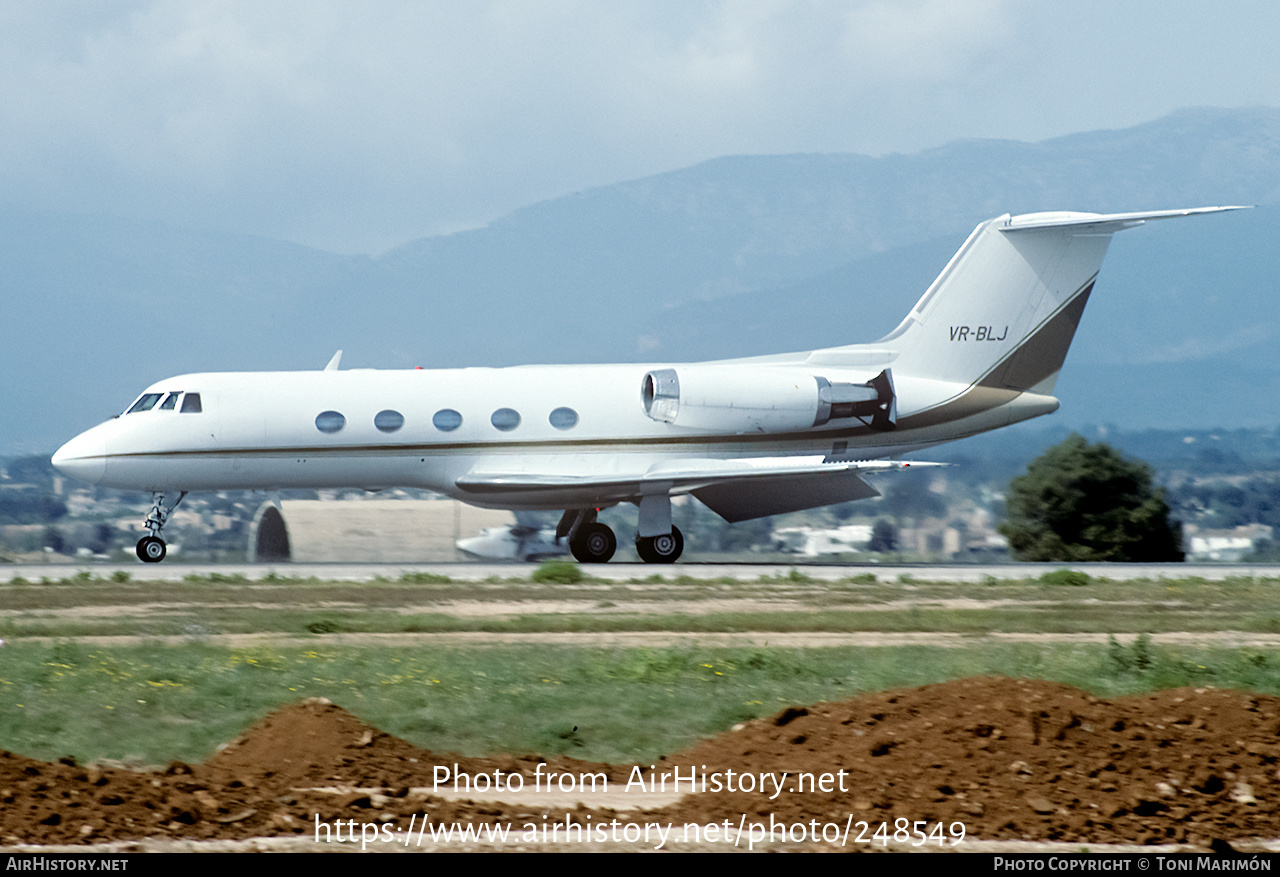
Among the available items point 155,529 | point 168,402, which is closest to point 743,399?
point 168,402

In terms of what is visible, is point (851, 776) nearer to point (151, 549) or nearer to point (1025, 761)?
point (1025, 761)

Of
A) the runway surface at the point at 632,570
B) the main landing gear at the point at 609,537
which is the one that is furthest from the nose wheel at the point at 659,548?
the runway surface at the point at 632,570

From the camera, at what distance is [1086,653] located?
53.3ft

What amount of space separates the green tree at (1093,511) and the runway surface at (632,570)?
6.67 metres

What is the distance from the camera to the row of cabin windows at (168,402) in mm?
28172

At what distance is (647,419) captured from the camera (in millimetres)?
29375

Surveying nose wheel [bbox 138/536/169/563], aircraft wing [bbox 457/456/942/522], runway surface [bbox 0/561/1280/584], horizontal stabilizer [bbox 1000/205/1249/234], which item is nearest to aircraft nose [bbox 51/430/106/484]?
nose wheel [bbox 138/536/169/563]

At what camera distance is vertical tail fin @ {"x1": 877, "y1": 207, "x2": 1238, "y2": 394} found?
31469 mm

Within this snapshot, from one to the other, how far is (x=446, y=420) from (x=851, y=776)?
1952 centimetres

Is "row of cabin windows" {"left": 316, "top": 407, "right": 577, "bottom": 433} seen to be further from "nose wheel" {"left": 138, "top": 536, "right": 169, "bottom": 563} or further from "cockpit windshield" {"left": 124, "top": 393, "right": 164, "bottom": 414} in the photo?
"nose wheel" {"left": 138, "top": 536, "right": 169, "bottom": 563}

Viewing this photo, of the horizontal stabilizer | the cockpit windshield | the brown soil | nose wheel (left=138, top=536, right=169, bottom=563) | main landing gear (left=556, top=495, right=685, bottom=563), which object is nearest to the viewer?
the brown soil

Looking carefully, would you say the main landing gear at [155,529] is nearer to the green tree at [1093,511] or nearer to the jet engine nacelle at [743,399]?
the jet engine nacelle at [743,399]

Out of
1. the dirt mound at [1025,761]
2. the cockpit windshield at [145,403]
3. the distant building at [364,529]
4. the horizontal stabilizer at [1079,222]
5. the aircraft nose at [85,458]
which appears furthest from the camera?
the distant building at [364,529]

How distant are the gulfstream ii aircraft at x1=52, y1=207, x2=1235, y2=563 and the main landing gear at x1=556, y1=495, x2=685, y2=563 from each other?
4cm
